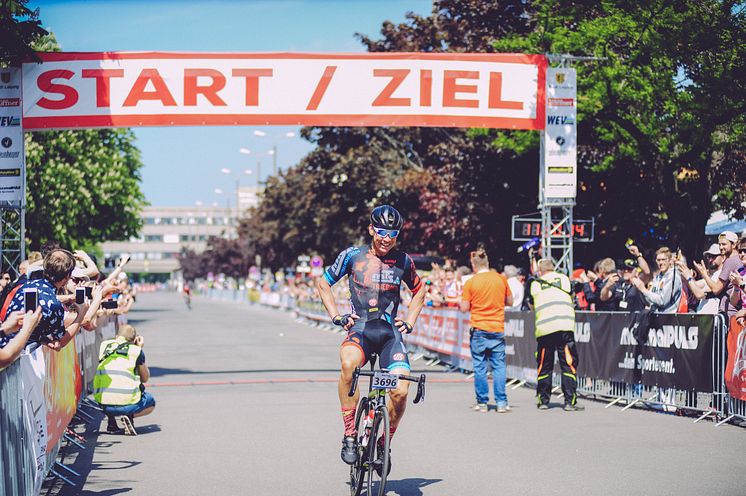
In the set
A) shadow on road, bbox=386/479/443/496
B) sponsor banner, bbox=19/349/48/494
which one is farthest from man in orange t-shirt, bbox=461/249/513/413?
sponsor banner, bbox=19/349/48/494

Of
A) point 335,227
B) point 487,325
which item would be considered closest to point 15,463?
point 487,325

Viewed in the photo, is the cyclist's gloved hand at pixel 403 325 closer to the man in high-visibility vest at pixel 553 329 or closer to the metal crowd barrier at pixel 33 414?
the metal crowd barrier at pixel 33 414

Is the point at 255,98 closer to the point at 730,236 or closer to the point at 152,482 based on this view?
the point at 730,236

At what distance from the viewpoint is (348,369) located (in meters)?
7.72

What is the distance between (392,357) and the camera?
25.5 ft

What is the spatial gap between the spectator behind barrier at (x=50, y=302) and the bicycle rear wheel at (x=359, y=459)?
6.96 feet

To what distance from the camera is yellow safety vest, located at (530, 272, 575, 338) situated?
13539mm

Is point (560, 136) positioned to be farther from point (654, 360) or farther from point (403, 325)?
point (403, 325)

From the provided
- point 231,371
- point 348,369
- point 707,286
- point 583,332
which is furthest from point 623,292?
point 348,369

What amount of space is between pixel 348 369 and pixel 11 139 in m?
11.1

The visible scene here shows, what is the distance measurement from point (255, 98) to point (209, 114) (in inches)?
31.0

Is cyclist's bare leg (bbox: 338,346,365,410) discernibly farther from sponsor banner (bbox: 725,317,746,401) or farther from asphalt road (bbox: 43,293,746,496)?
sponsor banner (bbox: 725,317,746,401)

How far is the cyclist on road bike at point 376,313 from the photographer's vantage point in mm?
7754

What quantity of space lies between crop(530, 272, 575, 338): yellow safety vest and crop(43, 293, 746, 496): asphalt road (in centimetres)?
103
